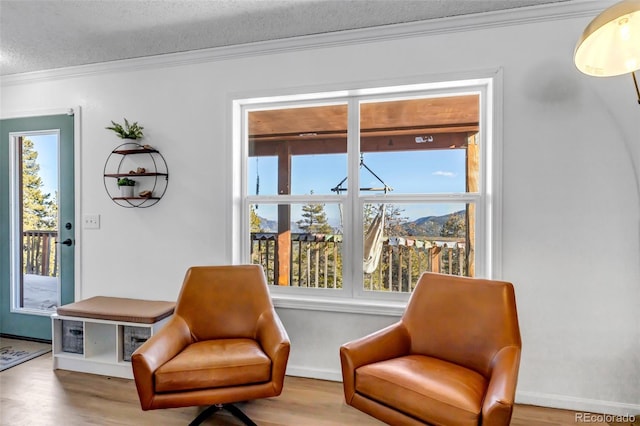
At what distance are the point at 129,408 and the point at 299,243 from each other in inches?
59.2

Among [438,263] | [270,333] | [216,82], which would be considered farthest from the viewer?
[216,82]

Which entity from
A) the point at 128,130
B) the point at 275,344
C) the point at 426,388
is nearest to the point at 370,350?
the point at 426,388

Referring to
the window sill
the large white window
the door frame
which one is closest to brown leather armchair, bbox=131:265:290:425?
the window sill

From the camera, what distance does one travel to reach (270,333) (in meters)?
1.97

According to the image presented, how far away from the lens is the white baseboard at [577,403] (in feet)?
6.73

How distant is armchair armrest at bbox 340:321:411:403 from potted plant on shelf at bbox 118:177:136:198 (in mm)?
2154

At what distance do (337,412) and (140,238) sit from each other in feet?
6.67

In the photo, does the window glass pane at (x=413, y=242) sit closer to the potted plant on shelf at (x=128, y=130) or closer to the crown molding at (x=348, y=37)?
the crown molding at (x=348, y=37)

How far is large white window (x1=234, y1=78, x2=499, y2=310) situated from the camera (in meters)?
2.43

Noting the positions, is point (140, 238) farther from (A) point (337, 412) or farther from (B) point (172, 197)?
(A) point (337, 412)

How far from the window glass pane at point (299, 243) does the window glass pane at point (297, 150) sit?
0.52ft

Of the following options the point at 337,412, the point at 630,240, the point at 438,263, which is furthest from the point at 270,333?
the point at 630,240

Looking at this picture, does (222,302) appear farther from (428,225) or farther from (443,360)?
(428,225)

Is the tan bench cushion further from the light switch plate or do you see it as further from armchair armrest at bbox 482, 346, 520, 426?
armchair armrest at bbox 482, 346, 520, 426
